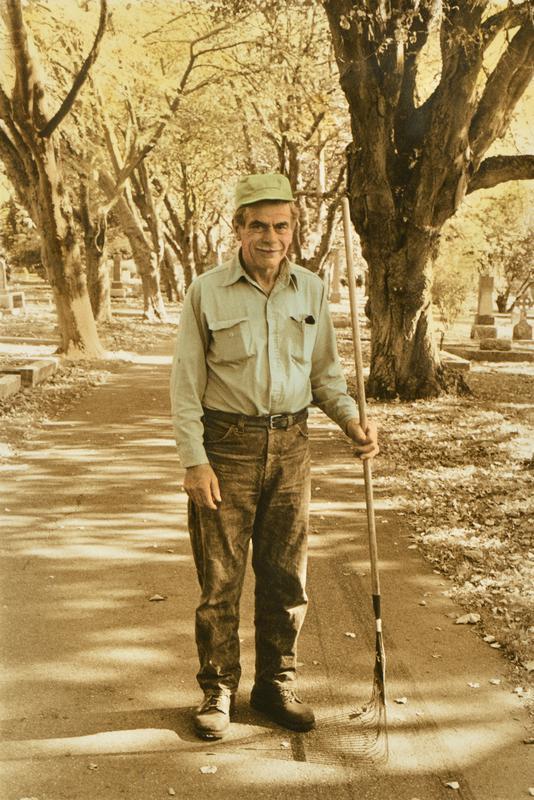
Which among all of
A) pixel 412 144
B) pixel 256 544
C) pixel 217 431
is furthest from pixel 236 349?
pixel 412 144

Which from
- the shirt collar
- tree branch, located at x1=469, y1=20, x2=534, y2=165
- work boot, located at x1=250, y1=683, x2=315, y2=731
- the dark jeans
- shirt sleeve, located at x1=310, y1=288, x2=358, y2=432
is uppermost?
tree branch, located at x1=469, y1=20, x2=534, y2=165

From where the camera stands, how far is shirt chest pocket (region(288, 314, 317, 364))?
377 cm

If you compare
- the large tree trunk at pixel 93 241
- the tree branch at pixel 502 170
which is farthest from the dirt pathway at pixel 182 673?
the large tree trunk at pixel 93 241

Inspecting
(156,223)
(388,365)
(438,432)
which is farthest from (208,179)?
(438,432)

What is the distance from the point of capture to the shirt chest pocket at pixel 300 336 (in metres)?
3.77

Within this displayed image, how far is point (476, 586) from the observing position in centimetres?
568

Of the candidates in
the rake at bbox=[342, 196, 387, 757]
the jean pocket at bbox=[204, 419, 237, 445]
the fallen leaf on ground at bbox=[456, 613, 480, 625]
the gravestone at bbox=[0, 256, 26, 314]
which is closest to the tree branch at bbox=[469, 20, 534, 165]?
the fallen leaf on ground at bbox=[456, 613, 480, 625]

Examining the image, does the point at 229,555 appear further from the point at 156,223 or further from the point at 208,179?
the point at 208,179

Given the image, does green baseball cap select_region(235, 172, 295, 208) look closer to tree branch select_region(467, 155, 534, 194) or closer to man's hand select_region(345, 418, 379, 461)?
man's hand select_region(345, 418, 379, 461)

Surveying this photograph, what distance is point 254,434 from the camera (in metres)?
3.73

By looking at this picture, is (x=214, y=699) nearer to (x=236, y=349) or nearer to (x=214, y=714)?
(x=214, y=714)

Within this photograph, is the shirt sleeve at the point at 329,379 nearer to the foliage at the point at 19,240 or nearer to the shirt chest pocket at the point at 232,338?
the shirt chest pocket at the point at 232,338

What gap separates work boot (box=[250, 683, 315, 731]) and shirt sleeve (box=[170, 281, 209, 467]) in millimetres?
1043

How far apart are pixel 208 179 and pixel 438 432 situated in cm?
2763
